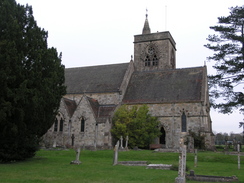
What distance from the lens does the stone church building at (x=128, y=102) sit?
3466 centimetres

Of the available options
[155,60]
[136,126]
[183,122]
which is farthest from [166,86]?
[155,60]

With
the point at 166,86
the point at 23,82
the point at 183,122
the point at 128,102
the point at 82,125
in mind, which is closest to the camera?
the point at 23,82

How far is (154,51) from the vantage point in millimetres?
50375

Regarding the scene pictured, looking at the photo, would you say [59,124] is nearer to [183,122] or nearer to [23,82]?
[183,122]

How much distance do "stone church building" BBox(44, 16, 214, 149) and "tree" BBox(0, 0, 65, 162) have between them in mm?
13904

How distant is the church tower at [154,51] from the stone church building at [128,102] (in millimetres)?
6882

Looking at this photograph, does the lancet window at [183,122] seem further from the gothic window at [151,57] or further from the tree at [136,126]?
the gothic window at [151,57]

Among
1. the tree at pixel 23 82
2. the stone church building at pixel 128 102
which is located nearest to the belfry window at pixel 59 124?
the stone church building at pixel 128 102

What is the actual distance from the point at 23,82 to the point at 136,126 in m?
19.5

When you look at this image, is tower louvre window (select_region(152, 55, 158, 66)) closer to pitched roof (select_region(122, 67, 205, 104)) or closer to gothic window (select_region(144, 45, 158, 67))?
gothic window (select_region(144, 45, 158, 67))

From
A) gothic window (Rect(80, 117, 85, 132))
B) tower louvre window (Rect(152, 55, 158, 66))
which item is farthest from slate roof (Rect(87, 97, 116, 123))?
tower louvre window (Rect(152, 55, 158, 66))

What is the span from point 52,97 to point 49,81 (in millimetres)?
1120

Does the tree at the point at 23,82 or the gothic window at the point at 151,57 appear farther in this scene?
the gothic window at the point at 151,57

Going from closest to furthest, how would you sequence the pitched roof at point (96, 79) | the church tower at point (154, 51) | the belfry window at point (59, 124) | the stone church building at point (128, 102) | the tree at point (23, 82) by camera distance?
the tree at point (23, 82) < the stone church building at point (128, 102) < the belfry window at point (59, 124) < the pitched roof at point (96, 79) < the church tower at point (154, 51)
